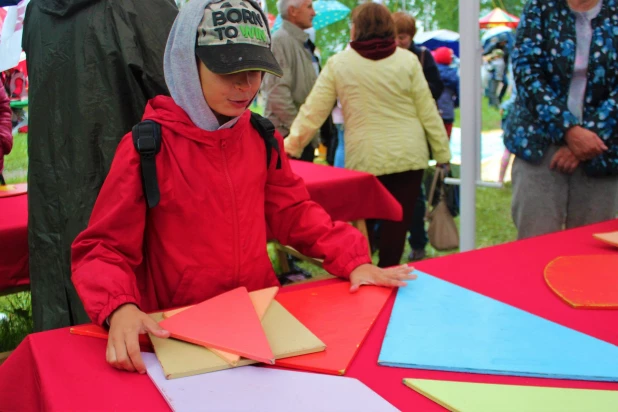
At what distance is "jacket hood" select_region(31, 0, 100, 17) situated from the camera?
5.51ft

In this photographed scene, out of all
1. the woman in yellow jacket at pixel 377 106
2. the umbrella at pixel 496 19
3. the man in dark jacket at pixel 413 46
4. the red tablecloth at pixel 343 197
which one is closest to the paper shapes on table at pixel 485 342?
the red tablecloth at pixel 343 197

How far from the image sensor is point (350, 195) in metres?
2.63

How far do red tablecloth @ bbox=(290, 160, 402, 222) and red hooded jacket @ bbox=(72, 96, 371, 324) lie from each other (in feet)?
3.72

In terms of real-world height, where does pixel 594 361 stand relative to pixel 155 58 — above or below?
below

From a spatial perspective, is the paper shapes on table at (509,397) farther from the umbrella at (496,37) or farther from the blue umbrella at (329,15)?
the blue umbrella at (329,15)

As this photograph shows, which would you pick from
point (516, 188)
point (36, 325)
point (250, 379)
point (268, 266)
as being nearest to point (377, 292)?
point (268, 266)

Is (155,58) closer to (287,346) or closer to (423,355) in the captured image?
(287,346)

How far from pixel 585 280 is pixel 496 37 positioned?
2552 mm

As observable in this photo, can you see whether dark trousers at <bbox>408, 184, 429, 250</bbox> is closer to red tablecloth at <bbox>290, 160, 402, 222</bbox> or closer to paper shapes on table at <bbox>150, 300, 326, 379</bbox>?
red tablecloth at <bbox>290, 160, 402, 222</bbox>

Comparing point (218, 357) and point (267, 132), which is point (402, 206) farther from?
point (218, 357)

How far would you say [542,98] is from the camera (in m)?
2.17

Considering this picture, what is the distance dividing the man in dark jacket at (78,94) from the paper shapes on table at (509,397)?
1.19 m

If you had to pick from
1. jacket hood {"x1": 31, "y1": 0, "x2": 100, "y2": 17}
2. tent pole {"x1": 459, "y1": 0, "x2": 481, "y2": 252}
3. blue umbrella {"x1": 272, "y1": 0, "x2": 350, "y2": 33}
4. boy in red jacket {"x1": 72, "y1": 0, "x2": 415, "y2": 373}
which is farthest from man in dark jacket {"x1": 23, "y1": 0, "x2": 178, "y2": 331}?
blue umbrella {"x1": 272, "y1": 0, "x2": 350, "y2": 33}

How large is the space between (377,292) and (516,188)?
1335mm
